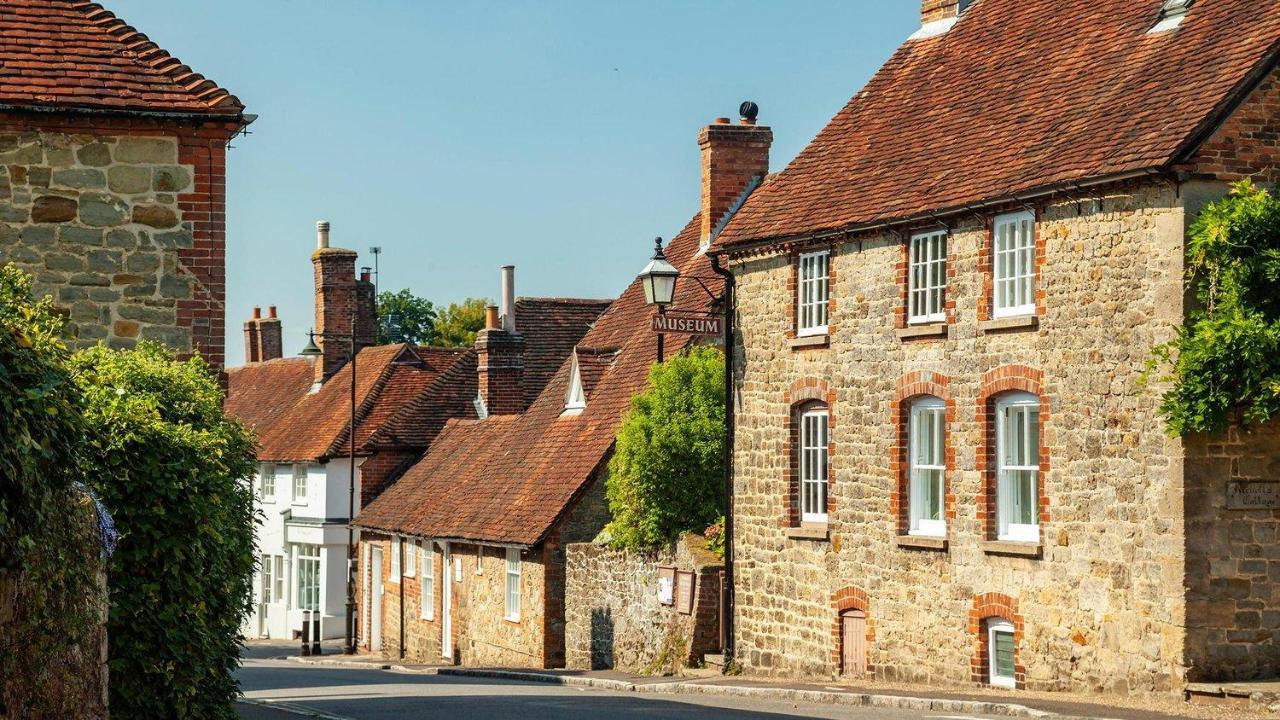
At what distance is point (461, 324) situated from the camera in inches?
3342

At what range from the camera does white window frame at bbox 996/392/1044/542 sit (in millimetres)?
22203

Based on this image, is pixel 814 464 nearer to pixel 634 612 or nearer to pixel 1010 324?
pixel 1010 324

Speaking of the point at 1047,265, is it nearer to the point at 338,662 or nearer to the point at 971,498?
the point at 971,498

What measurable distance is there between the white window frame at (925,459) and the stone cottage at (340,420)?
22147 millimetres

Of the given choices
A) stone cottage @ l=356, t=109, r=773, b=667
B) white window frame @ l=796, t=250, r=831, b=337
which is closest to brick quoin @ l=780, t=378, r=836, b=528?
white window frame @ l=796, t=250, r=831, b=337

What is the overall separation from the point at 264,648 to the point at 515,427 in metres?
15.9

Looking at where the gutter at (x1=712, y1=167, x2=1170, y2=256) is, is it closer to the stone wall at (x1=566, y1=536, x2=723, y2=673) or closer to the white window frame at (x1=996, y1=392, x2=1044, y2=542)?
the white window frame at (x1=996, y1=392, x2=1044, y2=542)

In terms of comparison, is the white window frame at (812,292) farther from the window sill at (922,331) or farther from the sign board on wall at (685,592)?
the sign board on wall at (685,592)

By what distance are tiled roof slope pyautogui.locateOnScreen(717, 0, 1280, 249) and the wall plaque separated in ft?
12.1

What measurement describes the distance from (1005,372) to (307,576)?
121 ft

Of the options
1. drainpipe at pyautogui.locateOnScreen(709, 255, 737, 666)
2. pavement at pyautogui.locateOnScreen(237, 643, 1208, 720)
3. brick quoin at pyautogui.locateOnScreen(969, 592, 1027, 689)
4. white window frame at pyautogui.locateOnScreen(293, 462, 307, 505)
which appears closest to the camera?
pavement at pyautogui.locateOnScreen(237, 643, 1208, 720)

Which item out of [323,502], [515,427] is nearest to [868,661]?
[515,427]

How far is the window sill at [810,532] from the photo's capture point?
26.3 metres

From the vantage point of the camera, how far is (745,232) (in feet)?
92.2
